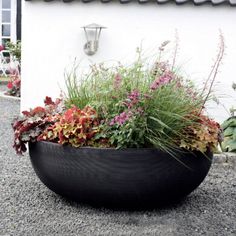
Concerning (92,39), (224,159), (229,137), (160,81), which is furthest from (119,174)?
(92,39)

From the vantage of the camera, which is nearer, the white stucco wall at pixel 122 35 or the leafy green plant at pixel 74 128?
the leafy green plant at pixel 74 128

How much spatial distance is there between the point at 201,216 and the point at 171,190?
336 millimetres

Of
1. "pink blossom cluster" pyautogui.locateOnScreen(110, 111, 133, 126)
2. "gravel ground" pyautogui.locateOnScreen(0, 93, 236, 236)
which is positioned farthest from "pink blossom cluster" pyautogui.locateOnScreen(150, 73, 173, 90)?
"gravel ground" pyautogui.locateOnScreen(0, 93, 236, 236)

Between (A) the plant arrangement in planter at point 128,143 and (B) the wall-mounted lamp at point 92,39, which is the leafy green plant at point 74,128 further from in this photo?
(B) the wall-mounted lamp at point 92,39

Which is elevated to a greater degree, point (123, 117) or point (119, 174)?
point (123, 117)

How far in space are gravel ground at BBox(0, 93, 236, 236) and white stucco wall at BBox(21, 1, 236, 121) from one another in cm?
326

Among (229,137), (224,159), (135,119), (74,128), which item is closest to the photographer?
(135,119)

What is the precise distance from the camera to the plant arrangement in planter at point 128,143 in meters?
4.65

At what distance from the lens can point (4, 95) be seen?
1255 centimetres

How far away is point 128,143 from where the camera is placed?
4.71 meters

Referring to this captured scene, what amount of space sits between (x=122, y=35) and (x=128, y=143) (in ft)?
14.6

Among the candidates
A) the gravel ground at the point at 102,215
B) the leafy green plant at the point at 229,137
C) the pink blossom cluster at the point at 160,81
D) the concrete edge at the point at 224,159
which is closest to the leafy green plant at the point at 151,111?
the pink blossom cluster at the point at 160,81

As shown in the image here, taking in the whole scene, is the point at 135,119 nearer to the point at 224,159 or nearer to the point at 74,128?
the point at 74,128

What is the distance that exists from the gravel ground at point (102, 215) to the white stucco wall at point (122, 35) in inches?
129
